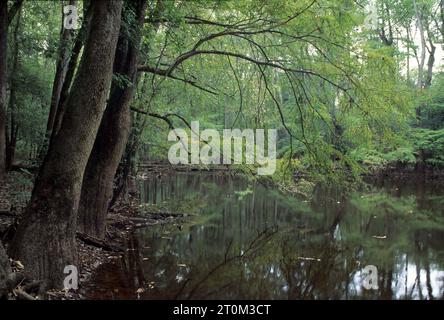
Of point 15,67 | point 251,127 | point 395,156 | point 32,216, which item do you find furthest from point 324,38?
point 395,156

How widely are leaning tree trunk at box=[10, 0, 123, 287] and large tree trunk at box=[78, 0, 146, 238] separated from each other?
2.06 metres

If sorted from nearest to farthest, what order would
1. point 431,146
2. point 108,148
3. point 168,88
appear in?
point 108,148, point 168,88, point 431,146

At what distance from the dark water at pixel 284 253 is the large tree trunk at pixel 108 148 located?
1.02 meters

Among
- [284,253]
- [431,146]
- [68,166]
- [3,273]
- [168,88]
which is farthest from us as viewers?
[431,146]

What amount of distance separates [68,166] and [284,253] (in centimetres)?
478

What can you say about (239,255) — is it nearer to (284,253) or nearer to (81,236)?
(284,253)

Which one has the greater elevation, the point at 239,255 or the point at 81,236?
the point at 81,236

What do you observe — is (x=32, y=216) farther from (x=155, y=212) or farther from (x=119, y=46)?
(x=155, y=212)

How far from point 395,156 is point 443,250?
15744mm

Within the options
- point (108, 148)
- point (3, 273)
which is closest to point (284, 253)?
point (108, 148)

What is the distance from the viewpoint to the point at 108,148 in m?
7.95

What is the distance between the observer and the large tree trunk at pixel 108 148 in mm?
7832

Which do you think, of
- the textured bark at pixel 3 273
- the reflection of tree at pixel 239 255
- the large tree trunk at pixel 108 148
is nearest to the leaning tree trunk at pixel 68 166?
the textured bark at pixel 3 273

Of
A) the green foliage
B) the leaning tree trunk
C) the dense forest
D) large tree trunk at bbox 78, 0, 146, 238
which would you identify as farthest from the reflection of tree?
the green foliage
